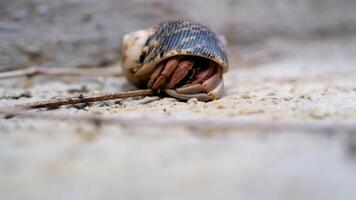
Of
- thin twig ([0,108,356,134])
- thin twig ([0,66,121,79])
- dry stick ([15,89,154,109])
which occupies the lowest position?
thin twig ([0,66,121,79])

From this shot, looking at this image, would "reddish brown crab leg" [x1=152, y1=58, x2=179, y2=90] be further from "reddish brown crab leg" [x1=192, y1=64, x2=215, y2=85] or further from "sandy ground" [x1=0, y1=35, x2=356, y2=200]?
"sandy ground" [x1=0, y1=35, x2=356, y2=200]

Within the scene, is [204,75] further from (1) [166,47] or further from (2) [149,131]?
(2) [149,131]

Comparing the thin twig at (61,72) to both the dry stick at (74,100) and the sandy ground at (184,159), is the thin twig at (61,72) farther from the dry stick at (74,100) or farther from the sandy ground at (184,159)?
the sandy ground at (184,159)

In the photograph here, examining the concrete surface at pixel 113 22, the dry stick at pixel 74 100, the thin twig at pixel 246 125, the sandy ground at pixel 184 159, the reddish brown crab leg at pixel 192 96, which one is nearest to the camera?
the sandy ground at pixel 184 159

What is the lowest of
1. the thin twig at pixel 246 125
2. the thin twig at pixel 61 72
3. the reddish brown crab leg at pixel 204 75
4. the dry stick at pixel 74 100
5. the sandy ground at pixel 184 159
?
the thin twig at pixel 61 72

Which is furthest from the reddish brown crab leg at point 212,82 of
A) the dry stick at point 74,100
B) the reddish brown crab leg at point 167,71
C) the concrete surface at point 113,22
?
the concrete surface at point 113,22

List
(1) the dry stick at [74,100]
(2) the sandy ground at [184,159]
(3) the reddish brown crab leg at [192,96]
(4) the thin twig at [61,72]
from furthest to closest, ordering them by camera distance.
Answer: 1. (4) the thin twig at [61,72]
2. (3) the reddish brown crab leg at [192,96]
3. (1) the dry stick at [74,100]
4. (2) the sandy ground at [184,159]

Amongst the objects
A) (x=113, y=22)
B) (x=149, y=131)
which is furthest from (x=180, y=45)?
(x=113, y=22)

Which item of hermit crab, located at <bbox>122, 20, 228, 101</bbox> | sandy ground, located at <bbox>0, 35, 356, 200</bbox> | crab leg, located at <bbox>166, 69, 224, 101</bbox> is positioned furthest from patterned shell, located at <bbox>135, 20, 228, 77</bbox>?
sandy ground, located at <bbox>0, 35, 356, 200</bbox>
